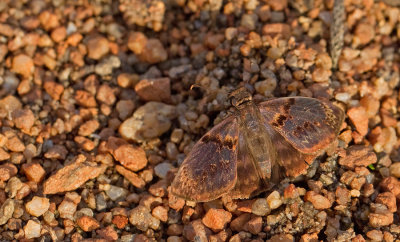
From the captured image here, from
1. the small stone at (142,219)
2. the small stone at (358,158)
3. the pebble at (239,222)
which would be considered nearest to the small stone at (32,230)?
the small stone at (142,219)

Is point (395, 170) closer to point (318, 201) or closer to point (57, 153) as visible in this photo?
point (318, 201)

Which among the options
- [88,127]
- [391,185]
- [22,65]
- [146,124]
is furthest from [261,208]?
[22,65]

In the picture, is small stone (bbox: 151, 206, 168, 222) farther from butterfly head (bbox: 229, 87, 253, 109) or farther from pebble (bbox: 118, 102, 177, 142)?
butterfly head (bbox: 229, 87, 253, 109)

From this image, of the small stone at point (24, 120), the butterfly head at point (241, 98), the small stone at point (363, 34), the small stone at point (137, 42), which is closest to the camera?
the butterfly head at point (241, 98)

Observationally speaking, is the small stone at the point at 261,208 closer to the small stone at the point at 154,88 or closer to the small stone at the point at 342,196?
the small stone at the point at 342,196

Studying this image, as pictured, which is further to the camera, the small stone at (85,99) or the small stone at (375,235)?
the small stone at (85,99)

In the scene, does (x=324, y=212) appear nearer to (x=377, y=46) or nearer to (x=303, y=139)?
(x=303, y=139)
